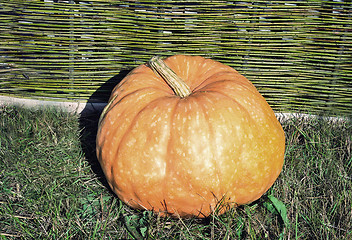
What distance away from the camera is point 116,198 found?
2.15 m

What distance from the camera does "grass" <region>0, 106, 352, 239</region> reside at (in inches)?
72.1

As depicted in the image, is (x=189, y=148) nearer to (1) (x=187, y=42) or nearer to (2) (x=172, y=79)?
(2) (x=172, y=79)

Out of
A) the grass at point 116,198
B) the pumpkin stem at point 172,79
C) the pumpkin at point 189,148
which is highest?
the pumpkin stem at point 172,79

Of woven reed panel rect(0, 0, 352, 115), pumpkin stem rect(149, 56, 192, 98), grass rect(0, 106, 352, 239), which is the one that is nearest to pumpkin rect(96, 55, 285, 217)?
pumpkin stem rect(149, 56, 192, 98)

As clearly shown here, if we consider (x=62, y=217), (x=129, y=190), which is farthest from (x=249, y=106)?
(x=62, y=217)

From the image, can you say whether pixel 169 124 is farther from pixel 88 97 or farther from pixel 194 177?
pixel 88 97

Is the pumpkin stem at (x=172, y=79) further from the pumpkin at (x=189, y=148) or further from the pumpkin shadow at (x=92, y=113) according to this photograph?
the pumpkin shadow at (x=92, y=113)

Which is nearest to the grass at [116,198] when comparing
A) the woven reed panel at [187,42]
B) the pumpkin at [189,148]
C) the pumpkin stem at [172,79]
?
the pumpkin at [189,148]

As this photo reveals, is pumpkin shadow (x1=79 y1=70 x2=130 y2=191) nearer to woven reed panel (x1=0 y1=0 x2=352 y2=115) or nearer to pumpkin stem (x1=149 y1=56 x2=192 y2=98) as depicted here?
woven reed panel (x1=0 y1=0 x2=352 y2=115)

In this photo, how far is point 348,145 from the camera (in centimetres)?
257

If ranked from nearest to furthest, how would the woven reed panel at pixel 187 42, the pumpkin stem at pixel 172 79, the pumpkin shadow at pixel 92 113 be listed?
1. the pumpkin stem at pixel 172 79
2. the pumpkin shadow at pixel 92 113
3. the woven reed panel at pixel 187 42

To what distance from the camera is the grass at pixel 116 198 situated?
1830mm

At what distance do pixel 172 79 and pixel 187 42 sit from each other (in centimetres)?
94

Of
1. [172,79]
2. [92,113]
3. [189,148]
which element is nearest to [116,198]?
[189,148]
